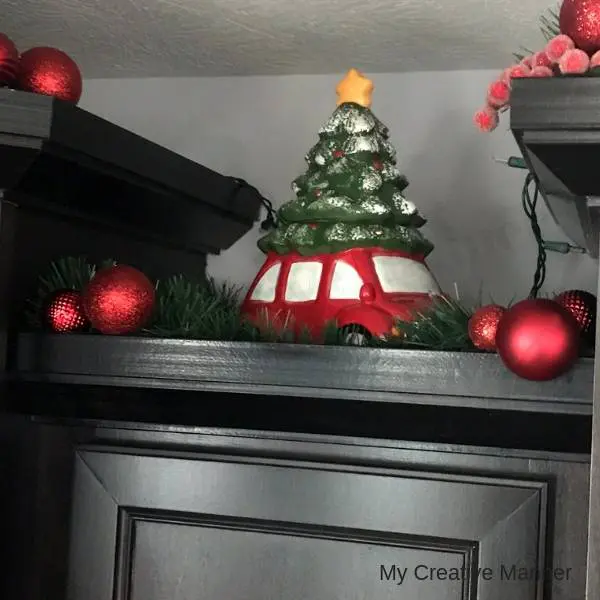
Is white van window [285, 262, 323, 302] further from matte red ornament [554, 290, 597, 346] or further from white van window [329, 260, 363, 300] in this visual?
matte red ornament [554, 290, 597, 346]

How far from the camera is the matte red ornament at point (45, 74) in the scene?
0.78 m

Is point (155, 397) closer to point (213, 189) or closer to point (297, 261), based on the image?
point (297, 261)

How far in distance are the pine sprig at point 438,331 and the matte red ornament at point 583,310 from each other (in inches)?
3.1

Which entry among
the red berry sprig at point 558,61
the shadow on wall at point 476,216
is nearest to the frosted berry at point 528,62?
the red berry sprig at point 558,61

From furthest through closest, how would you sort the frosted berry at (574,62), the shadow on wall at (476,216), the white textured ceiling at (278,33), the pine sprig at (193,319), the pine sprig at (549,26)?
the shadow on wall at (476,216), the white textured ceiling at (278,33), the pine sprig at (193,319), the pine sprig at (549,26), the frosted berry at (574,62)

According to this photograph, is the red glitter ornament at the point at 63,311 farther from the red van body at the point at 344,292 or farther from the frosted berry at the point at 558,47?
the frosted berry at the point at 558,47

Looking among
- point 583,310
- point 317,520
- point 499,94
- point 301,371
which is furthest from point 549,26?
point 317,520

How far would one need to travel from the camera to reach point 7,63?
75 centimetres

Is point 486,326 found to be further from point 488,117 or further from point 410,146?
point 410,146

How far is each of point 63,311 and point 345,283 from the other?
26cm

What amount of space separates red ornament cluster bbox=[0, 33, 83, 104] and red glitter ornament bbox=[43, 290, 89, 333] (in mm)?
173

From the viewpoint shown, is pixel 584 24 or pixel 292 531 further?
pixel 292 531

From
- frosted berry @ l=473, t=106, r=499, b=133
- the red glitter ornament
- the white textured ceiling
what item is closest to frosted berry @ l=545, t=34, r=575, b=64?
frosted berry @ l=473, t=106, r=499, b=133

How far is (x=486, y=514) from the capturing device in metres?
0.74
